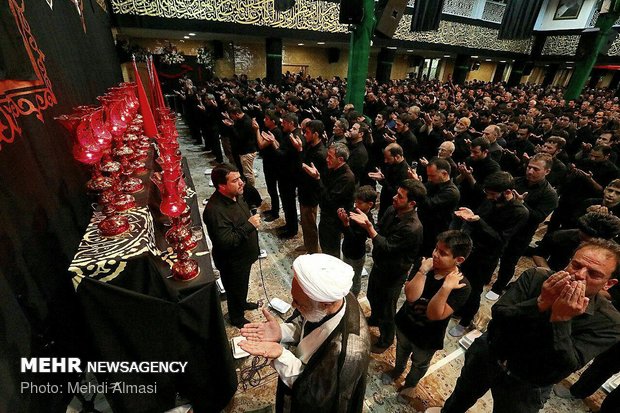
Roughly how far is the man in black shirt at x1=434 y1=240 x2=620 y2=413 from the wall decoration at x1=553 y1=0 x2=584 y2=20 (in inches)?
1129

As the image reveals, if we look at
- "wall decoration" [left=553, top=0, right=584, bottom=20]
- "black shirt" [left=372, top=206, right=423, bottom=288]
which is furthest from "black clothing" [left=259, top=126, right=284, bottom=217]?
"wall decoration" [left=553, top=0, right=584, bottom=20]

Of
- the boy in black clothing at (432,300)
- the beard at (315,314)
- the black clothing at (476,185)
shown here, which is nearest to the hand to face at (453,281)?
the boy in black clothing at (432,300)

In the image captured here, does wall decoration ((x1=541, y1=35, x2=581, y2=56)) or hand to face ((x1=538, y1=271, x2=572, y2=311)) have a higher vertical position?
wall decoration ((x1=541, y1=35, x2=581, y2=56))

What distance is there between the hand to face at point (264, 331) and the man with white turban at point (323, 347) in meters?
0.04

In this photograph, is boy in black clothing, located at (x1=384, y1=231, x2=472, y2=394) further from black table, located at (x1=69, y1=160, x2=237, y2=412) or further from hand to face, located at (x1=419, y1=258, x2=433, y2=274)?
black table, located at (x1=69, y1=160, x2=237, y2=412)

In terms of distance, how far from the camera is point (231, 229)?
259 centimetres

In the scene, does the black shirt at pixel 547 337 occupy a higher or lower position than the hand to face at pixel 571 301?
lower

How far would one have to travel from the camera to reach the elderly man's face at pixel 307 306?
1.41 m

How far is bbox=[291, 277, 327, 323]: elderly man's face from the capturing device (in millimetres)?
1407

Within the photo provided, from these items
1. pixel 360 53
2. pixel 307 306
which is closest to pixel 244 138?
pixel 360 53

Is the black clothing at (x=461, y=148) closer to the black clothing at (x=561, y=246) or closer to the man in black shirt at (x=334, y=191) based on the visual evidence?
the black clothing at (x=561, y=246)

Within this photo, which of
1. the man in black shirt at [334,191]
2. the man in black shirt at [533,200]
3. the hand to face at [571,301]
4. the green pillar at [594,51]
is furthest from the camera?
the green pillar at [594,51]

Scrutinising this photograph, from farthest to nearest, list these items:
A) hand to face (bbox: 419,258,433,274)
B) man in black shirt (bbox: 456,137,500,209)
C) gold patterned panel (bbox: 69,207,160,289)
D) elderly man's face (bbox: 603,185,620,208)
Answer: man in black shirt (bbox: 456,137,500,209), elderly man's face (bbox: 603,185,620,208), hand to face (bbox: 419,258,433,274), gold patterned panel (bbox: 69,207,160,289)

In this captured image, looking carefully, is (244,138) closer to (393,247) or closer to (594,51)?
(393,247)
